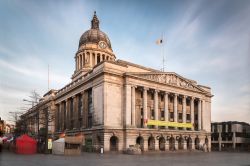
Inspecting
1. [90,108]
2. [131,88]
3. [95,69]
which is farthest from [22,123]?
[131,88]

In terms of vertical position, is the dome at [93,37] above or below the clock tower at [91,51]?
above

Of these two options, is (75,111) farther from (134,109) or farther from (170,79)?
(170,79)

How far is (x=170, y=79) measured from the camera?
7719cm

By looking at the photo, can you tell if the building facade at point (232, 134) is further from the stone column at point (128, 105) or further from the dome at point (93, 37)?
the stone column at point (128, 105)

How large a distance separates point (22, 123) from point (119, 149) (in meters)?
42.0

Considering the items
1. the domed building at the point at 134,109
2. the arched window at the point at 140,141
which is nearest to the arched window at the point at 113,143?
the domed building at the point at 134,109

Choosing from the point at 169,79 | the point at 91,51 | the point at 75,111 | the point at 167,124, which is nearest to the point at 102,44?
the point at 91,51

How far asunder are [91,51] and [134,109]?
129 feet

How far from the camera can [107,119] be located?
62.3 m

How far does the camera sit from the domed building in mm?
63675

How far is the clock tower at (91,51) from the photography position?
99062 millimetres

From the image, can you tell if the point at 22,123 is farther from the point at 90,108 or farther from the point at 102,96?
the point at 102,96

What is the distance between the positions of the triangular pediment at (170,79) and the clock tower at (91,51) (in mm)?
28156

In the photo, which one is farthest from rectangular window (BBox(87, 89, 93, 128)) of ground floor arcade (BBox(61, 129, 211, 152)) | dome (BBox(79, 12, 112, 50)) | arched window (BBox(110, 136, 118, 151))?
dome (BBox(79, 12, 112, 50))
